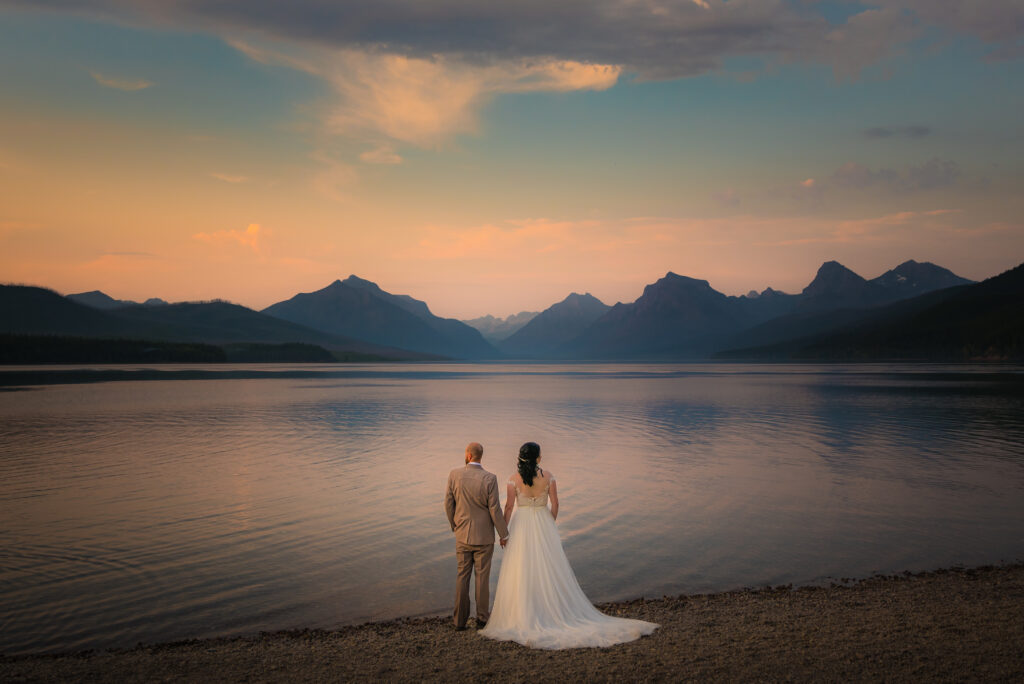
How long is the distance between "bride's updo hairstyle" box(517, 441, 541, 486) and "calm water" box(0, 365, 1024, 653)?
3.75 meters

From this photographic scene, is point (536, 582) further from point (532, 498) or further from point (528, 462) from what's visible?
point (528, 462)

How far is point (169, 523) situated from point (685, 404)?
56422 mm

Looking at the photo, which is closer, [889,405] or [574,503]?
[574,503]

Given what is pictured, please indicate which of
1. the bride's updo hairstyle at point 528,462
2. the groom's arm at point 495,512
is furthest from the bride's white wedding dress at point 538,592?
the bride's updo hairstyle at point 528,462

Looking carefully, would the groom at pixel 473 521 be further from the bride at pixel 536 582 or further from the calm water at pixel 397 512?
the calm water at pixel 397 512

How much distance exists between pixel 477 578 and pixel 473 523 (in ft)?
3.56

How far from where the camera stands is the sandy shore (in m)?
8.96

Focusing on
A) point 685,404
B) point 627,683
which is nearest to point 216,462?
point 627,683

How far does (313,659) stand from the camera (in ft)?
32.5

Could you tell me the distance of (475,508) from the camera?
36.8 feet

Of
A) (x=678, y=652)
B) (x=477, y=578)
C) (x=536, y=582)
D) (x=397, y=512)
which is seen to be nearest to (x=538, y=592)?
(x=536, y=582)

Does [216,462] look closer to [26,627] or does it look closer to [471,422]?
[26,627]

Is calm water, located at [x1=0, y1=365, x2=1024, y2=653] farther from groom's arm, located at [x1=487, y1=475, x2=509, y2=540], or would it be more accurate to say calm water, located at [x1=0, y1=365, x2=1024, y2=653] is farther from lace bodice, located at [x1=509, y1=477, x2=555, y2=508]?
lace bodice, located at [x1=509, y1=477, x2=555, y2=508]

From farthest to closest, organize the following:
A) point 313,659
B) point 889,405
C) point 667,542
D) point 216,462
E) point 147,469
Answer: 1. point 889,405
2. point 216,462
3. point 147,469
4. point 667,542
5. point 313,659
